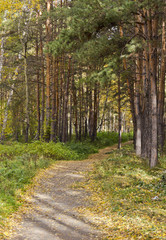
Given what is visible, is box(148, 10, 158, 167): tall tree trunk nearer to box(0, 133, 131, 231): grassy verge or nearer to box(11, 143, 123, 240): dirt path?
box(11, 143, 123, 240): dirt path

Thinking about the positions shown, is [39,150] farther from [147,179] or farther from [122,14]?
[122,14]

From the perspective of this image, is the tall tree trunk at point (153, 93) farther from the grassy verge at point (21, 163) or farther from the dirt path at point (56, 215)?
the grassy verge at point (21, 163)

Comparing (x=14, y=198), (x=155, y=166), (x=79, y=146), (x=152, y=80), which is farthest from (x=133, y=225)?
(x=79, y=146)

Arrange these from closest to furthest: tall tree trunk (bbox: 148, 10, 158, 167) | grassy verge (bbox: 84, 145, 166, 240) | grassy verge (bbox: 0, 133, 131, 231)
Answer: grassy verge (bbox: 84, 145, 166, 240) < grassy verge (bbox: 0, 133, 131, 231) < tall tree trunk (bbox: 148, 10, 158, 167)

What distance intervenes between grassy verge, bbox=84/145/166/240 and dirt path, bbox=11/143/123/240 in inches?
17.0

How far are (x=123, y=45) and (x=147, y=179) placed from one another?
19.0 feet

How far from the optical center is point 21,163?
1143 cm

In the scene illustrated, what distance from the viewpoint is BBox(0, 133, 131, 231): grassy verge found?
23.3 ft

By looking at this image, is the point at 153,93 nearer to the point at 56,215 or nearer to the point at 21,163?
the point at 21,163

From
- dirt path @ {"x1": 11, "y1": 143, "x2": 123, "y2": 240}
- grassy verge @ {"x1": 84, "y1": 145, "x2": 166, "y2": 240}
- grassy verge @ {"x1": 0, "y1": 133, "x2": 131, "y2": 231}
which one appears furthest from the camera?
grassy verge @ {"x1": 0, "y1": 133, "x2": 131, "y2": 231}

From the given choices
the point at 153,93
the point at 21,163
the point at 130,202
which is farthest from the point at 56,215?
the point at 153,93

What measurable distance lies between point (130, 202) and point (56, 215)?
1988 millimetres

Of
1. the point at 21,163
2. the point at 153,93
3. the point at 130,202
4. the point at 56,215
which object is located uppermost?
the point at 153,93

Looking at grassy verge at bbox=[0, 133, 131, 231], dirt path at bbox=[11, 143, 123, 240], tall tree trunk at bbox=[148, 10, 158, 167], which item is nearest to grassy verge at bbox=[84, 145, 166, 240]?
dirt path at bbox=[11, 143, 123, 240]
